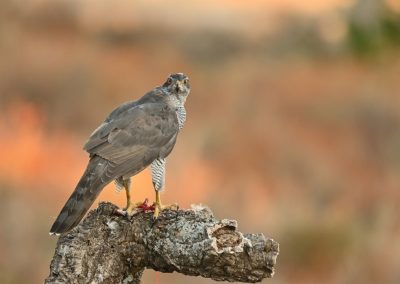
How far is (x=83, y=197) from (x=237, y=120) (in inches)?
697

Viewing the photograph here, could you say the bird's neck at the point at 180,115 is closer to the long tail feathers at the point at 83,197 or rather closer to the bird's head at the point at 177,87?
the bird's head at the point at 177,87

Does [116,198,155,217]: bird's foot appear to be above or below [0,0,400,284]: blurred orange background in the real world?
below

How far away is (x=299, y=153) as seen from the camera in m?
18.9

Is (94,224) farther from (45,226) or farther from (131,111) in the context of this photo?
(45,226)

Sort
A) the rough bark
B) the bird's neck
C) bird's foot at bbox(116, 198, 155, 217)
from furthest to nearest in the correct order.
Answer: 1. the bird's neck
2. bird's foot at bbox(116, 198, 155, 217)
3. the rough bark

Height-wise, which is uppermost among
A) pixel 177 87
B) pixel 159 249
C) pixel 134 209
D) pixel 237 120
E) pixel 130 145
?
pixel 237 120

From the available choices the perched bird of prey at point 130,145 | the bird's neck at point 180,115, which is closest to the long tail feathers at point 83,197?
the perched bird of prey at point 130,145

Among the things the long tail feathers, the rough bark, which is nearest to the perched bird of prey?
the long tail feathers

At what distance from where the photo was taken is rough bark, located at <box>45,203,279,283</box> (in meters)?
3.20

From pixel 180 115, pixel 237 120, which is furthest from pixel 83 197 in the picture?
pixel 237 120

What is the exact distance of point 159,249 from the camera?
3.42 meters

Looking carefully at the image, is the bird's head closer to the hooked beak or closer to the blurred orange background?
the hooked beak

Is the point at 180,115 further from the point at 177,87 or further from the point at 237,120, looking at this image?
the point at 237,120

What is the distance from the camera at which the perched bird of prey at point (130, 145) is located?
4016 mm
